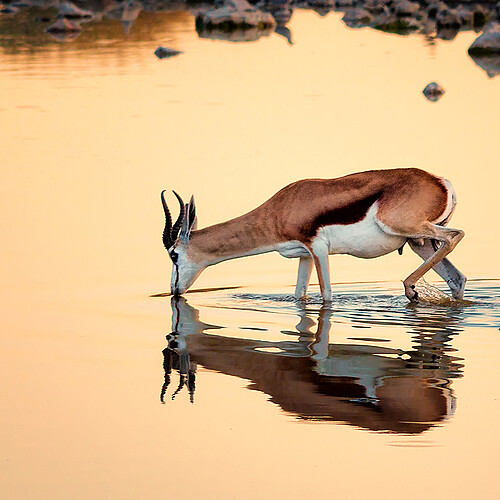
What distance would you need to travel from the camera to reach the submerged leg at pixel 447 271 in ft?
34.4

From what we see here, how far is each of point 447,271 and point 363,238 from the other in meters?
0.86

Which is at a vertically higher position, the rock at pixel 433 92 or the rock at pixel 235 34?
the rock at pixel 433 92

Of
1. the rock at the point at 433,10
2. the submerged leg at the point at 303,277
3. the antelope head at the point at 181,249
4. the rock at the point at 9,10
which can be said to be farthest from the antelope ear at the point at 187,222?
the rock at the point at 9,10

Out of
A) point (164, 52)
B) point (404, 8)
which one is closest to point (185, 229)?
point (164, 52)

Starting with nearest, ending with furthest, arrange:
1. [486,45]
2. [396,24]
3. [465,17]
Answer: [486,45] → [465,17] → [396,24]

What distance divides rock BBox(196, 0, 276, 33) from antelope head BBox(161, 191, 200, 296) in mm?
24058

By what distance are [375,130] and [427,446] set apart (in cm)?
1253

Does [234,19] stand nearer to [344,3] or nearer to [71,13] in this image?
[71,13]

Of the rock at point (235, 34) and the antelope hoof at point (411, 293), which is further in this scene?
the rock at point (235, 34)

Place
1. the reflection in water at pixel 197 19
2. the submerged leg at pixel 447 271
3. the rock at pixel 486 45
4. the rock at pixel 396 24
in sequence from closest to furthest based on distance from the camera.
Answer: the submerged leg at pixel 447 271 → the rock at pixel 486 45 → the reflection in water at pixel 197 19 → the rock at pixel 396 24

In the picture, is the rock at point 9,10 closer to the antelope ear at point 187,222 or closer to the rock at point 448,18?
the rock at point 448,18

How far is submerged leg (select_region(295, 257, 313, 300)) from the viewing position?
1067 centimetres

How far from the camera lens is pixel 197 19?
3594 cm

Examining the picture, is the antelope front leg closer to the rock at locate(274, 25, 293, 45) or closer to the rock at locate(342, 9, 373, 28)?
the rock at locate(274, 25, 293, 45)
